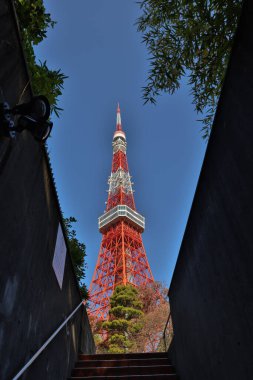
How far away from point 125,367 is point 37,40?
154 inches

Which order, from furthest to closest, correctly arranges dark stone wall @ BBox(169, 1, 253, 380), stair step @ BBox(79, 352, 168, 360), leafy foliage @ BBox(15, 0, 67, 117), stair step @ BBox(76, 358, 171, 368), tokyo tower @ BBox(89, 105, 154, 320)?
tokyo tower @ BBox(89, 105, 154, 320) → stair step @ BBox(79, 352, 168, 360) → stair step @ BBox(76, 358, 171, 368) → leafy foliage @ BBox(15, 0, 67, 117) → dark stone wall @ BBox(169, 1, 253, 380)

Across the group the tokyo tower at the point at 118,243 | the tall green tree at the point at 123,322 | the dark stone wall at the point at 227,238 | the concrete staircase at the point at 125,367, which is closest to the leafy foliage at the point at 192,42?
the dark stone wall at the point at 227,238

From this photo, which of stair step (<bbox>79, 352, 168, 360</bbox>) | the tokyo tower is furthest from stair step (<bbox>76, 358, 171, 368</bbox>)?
the tokyo tower

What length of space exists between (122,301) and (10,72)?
1534 cm

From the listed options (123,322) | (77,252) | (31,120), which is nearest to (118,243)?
(123,322)

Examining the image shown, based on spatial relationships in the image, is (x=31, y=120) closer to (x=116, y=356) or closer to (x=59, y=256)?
(x=59, y=256)

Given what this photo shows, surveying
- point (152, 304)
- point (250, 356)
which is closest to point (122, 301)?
point (152, 304)

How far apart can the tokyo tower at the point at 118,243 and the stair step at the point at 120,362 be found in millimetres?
15601

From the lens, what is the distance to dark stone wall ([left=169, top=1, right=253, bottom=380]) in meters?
1.53

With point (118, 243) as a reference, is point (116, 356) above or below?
below

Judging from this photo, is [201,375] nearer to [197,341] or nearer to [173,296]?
[197,341]

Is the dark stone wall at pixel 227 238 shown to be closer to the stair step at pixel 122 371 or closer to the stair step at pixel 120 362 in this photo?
the stair step at pixel 122 371

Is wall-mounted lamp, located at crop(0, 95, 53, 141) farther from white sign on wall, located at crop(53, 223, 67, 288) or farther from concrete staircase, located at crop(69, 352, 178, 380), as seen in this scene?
concrete staircase, located at crop(69, 352, 178, 380)

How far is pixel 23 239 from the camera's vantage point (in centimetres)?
189
